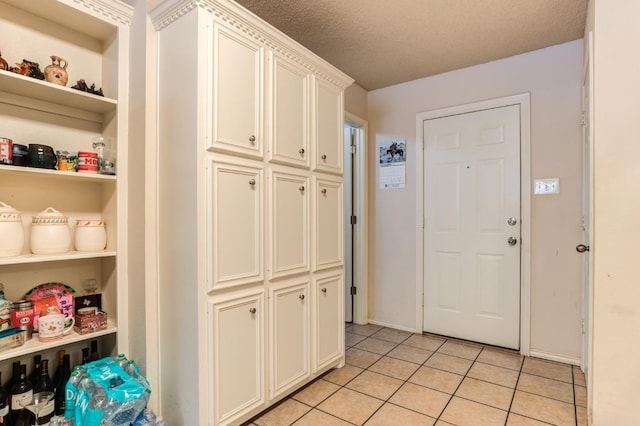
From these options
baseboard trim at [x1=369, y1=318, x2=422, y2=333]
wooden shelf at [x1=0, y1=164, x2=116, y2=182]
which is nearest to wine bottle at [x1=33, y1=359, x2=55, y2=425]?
wooden shelf at [x1=0, y1=164, x2=116, y2=182]

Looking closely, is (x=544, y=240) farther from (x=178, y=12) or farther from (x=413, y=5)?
(x=178, y=12)

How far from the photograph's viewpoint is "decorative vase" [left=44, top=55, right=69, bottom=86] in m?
1.63

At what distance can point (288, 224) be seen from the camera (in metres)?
A: 2.04

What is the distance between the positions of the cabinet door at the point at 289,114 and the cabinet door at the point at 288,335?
30.2 inches

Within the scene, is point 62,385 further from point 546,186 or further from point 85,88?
point 546,186

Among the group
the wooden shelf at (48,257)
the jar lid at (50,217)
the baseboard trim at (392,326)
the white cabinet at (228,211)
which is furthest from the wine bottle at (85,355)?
the baseboard trim at (392,326)

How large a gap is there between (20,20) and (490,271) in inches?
136

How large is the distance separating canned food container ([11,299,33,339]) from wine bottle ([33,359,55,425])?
0.57 ft

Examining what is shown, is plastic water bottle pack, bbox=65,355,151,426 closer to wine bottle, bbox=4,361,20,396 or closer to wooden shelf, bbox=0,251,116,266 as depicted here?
wine bottle, bbox=4,361,20,396

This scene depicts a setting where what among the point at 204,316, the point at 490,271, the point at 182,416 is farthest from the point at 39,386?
the point at 490,271

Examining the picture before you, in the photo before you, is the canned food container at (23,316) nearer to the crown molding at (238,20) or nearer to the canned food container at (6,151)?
the canned food container at (6,151)

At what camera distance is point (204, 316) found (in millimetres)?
1579

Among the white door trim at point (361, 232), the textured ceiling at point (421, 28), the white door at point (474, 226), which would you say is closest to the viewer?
the textured ceiling at point (421, 28)

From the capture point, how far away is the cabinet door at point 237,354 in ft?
5.35
